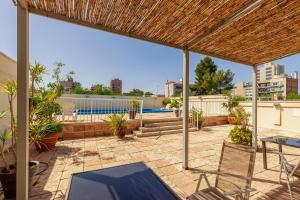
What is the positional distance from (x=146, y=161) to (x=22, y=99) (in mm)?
2858

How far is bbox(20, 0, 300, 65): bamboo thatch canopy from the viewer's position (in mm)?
2098

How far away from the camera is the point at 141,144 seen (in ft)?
17.3

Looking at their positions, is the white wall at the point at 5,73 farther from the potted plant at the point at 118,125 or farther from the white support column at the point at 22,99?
the white support column at the point at 22,99

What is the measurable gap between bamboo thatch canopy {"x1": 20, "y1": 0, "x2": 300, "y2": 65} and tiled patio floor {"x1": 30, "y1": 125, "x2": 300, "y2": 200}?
2.31 m

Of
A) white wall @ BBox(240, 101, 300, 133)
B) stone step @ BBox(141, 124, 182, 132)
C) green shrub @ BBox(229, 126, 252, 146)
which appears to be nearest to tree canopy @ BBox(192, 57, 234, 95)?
white wall @ BBox(240, 101, 300, 133)

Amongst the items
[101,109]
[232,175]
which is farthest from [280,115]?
[101,109]

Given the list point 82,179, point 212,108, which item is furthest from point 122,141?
point 212,108

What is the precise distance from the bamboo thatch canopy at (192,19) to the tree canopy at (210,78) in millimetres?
20735

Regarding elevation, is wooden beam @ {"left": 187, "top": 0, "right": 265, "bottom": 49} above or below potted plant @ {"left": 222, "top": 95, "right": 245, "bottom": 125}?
above

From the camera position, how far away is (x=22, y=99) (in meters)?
1.92

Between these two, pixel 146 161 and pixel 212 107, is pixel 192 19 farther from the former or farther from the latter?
pixel 212 107

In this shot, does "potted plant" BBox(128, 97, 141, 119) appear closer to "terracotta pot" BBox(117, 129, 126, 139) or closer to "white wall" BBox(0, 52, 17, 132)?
"terracotta pot" BBox(117, 129, 126, 139)

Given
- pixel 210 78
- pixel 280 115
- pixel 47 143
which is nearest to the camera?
pixel 47 143

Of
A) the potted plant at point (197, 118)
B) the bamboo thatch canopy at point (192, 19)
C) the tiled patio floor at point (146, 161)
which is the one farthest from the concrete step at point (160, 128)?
the bamboo thatch canopy at point (192, 19)
